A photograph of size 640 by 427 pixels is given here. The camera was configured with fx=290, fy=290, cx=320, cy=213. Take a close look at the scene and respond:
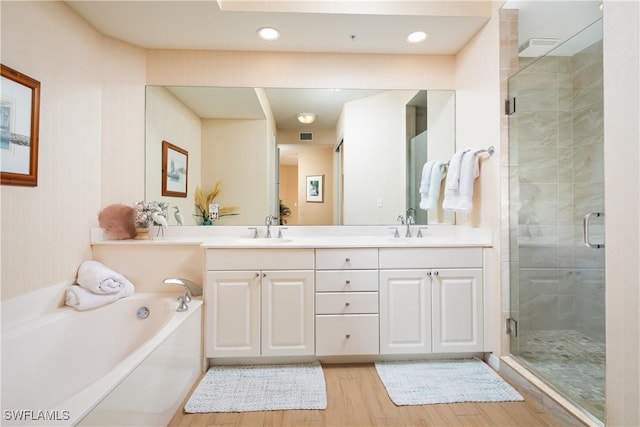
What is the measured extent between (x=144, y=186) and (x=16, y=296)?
1024 mm

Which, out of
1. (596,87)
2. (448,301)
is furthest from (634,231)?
(596,87)

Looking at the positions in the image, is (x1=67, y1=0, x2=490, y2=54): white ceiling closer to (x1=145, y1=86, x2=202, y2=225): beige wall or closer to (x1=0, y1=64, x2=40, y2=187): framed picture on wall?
(x1=145, y1=86, x2=202, y2=225): beige wall

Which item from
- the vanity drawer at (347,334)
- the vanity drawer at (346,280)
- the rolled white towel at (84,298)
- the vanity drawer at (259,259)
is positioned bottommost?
the vanity drawer at (347,334)

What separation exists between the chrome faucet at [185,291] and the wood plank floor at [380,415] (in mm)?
520

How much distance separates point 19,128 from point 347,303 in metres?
1.99

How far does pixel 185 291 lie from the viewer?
1755 mm

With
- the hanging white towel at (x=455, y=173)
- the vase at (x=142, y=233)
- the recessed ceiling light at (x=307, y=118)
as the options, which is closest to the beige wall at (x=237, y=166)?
the recessed ceiling light at (x=307, y=118)

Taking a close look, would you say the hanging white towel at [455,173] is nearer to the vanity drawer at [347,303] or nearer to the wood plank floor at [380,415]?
the vanity drawer at [347,303]

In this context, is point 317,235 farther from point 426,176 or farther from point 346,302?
point 426,176

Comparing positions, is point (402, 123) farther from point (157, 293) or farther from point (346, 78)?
point (157, 293)

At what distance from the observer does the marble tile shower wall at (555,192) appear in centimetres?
180

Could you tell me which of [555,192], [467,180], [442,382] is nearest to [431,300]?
[442,382]

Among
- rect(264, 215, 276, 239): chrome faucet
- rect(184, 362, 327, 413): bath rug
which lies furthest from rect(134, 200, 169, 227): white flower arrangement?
rect(184, 362, 327, 413): bath rug

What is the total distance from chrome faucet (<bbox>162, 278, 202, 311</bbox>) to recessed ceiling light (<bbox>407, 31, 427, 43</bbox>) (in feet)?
7.39
